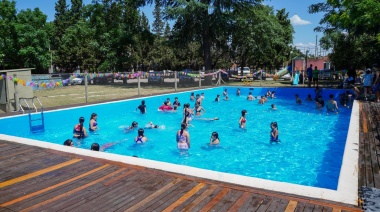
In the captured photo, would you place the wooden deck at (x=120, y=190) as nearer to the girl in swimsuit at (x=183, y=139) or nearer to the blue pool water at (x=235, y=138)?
the blue pool water at (x=235, y=138)

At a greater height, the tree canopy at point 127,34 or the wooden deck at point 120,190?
the tree canopy at point 127,34

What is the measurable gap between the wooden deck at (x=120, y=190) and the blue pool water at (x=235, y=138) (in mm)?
3058

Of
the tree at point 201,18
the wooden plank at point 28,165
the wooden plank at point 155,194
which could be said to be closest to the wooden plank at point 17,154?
the wooden plank at point 28,165

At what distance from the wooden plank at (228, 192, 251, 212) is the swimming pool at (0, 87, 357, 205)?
5.02ft

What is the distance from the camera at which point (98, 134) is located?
1168 centimetres

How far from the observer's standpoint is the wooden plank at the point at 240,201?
3.37 metres

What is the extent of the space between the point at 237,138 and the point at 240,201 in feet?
26.1

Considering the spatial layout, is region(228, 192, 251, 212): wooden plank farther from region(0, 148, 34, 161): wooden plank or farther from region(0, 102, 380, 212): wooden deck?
region(0, 148, 34, 161): wooden plank

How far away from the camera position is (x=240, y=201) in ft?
11.7

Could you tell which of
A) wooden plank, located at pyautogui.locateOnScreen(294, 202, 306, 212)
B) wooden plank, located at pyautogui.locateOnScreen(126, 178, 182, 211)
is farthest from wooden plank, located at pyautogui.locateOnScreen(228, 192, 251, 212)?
wooden plank, located at pyautogui.locateOnScreen(126, 178, 182, 211)

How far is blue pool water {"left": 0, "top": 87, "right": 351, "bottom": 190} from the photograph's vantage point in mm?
8175

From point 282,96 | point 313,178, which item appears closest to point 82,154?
point 313,178

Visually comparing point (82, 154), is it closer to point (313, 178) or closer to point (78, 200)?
point (78, 200)

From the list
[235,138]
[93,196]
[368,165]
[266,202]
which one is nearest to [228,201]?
[266,202]
